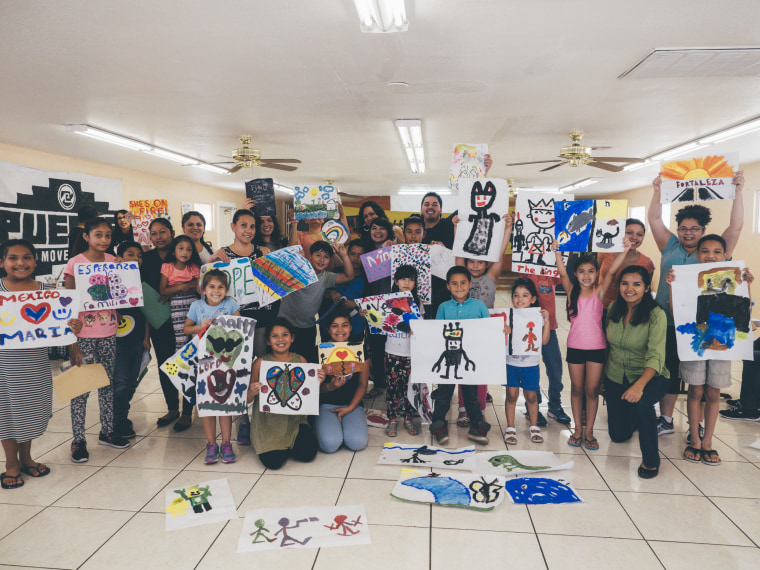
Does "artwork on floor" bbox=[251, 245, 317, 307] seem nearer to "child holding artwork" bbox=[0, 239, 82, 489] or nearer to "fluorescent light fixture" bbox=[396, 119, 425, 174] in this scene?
"child holding artwork" bbox=[0, 239, 82, 489]

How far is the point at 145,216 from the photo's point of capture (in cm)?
421

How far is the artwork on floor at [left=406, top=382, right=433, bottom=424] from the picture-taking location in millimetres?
3319

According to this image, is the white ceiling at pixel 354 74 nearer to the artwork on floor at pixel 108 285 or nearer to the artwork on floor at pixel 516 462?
the artwork on floor at pixel 108 285

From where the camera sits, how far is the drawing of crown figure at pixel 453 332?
3004 millimetres

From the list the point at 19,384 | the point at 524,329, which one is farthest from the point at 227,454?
the point at 524,329

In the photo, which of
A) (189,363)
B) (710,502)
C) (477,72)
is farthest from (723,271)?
(189,363)

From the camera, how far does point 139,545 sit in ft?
6.90

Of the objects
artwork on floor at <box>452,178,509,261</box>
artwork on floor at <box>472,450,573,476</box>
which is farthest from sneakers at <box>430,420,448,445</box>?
artwork on floor at <box>452,178,509,261</box>

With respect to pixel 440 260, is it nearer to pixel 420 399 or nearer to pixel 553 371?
pixel 420 399

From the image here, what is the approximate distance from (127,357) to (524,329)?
2.73 m

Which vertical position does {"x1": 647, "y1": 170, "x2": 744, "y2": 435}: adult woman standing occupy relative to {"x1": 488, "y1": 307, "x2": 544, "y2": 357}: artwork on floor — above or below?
above

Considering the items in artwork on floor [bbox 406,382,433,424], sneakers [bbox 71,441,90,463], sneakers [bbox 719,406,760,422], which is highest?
artwork on floor [bbox 406,382,433,424]

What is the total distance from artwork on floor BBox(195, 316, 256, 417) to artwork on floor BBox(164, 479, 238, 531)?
1.42ft

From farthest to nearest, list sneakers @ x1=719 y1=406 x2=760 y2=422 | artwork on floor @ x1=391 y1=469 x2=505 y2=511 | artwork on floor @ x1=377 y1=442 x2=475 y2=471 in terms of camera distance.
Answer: sneakers @ x1=719 y1=406 x2=760 y2=422, artwork on floor @ x1=377 y1=442 x2=475 y2=471, artwork on floor @ x1=391 y1=469 x2=505 y2=511
